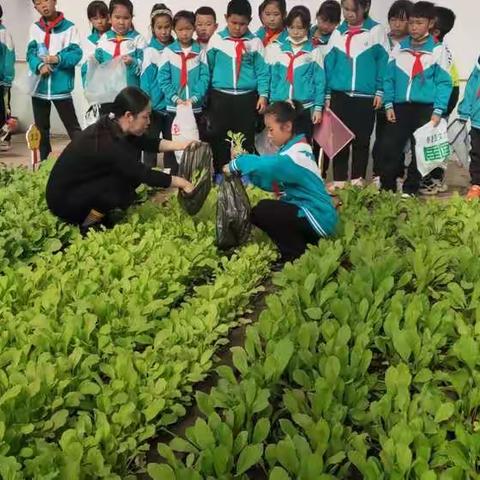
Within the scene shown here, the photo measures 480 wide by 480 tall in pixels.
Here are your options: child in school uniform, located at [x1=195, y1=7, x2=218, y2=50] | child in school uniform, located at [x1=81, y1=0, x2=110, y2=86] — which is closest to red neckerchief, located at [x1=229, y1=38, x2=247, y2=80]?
child in school uniform, located at [x1=195, y1=7, x2=218, y2=50]

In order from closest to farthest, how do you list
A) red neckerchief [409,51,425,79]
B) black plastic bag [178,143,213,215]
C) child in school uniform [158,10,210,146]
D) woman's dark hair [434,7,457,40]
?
black plastic bag [178,143,213,215]
red neckerchief [409,51,425,79]
child in school uniform [158,10,210,146]
woman's dark hair [434,7,457,40]

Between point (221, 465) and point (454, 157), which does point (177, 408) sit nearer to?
point (221, 465)

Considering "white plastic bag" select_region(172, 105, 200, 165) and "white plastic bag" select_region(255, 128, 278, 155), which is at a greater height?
"white plastic bag" select_region(172, 105, 200, 165)

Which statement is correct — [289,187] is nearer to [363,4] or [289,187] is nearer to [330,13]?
[363,4]

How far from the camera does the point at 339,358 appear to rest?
8.77ft

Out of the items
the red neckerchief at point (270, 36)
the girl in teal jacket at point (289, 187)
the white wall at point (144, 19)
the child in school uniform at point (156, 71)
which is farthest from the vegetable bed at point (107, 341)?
the white wall at point (144, 19)

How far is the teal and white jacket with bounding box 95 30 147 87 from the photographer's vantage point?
6.59 metres

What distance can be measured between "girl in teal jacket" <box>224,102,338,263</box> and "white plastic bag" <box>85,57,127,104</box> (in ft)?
8.01

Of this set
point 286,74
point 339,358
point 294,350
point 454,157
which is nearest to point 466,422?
point 339,358

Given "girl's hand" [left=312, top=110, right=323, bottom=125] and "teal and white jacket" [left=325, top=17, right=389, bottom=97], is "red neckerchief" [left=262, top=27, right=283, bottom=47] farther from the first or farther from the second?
"girl's hand" [left=312, top=110, right=323, bottom=125]

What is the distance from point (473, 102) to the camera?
6.20 metres

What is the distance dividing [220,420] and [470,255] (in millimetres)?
1989

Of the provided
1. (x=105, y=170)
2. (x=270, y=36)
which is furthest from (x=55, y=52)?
(x=105, y=170)

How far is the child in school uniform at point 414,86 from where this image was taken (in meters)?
6.06
